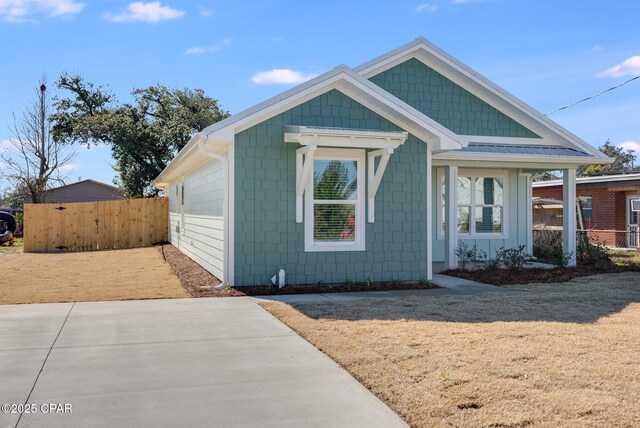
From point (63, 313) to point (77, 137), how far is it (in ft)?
91.9

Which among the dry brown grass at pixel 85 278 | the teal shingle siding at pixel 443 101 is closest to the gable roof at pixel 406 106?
the teal shingle siding at pixel 443 101

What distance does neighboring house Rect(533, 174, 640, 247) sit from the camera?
75.8 feet

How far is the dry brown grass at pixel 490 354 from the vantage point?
14.3 ft

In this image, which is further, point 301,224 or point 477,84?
point 477,84

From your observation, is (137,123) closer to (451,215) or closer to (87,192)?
(87,192)

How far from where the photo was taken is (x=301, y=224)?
419 inches

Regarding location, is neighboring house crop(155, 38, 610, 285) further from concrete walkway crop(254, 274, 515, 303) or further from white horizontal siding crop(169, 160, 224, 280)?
concrete walkway crop(254, 274, 515, 303)

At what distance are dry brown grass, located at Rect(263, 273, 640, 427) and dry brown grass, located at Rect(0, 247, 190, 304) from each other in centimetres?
331

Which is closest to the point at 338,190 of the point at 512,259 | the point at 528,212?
the point at 512,259

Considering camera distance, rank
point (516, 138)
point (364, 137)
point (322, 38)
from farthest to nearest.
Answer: point (516, 138) → point (322, 38) → point (364, 137)

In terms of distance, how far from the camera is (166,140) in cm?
3241

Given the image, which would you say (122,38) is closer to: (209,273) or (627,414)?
(209,273)

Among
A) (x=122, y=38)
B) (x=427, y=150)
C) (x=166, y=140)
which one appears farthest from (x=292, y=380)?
(x=166, y=140)

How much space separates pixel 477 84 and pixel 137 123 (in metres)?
24.0
